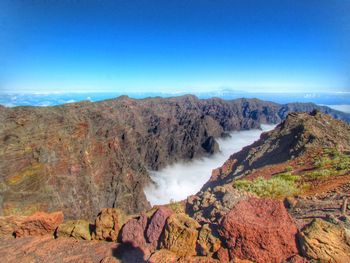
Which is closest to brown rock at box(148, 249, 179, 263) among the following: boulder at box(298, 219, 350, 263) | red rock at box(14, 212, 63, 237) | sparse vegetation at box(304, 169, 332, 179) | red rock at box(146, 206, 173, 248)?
red rock at box(146, 206, 173, 248)

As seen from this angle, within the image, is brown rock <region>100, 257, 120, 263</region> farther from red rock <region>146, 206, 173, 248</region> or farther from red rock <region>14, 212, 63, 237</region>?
red rock <region>14, 212, 63, 237</region>

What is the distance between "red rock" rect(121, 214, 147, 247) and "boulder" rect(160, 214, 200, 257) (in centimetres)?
94

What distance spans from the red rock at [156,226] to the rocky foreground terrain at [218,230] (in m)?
0.03

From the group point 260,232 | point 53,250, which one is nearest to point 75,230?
point 53,250

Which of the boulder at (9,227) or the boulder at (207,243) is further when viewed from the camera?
the boulder at (9,227)

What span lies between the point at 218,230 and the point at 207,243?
51cm

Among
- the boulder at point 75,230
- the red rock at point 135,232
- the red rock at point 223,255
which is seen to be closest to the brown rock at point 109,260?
the red rock at point 135,232

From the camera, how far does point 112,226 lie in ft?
30.3

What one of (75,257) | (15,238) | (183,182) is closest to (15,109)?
(15,238)

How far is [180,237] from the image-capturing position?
24.3 ft

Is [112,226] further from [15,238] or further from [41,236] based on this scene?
[15,238]

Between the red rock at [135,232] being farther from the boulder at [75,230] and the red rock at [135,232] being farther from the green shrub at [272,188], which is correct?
the green shrub at [272,188]

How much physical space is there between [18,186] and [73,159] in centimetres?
1326

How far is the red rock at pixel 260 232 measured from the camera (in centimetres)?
629
